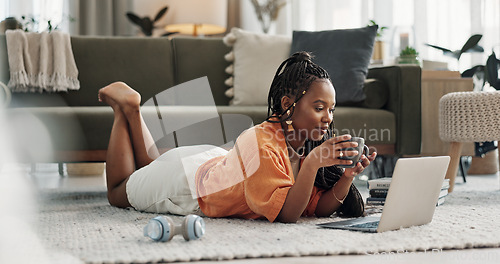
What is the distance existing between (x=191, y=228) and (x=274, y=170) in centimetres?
28

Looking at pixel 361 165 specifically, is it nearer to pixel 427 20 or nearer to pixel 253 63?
pixel 253 63

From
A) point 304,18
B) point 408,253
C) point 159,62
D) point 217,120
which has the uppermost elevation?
point 304,18

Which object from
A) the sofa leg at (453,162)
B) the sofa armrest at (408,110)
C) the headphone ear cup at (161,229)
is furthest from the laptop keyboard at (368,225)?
the sofa armrest at (408,110)

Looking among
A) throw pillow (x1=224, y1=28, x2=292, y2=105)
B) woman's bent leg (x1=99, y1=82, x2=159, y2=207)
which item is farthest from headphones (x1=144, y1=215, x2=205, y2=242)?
throw pillow (x1=224, y1=28, x2=292, y2=105)

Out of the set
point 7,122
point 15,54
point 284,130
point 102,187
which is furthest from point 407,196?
point 15,54

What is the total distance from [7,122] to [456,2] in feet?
9.01

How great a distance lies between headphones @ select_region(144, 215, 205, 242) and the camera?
1.16m

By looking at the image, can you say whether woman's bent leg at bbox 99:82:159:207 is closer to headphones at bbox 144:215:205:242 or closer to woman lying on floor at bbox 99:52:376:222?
woman lying on floor at bbox 99:52:376:222

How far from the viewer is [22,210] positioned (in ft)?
5.84

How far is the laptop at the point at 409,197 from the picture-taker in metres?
1.24

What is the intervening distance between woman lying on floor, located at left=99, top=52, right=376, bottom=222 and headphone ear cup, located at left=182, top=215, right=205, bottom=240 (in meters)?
0.22

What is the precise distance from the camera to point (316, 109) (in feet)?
4.51

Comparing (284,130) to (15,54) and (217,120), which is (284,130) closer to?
(217,120)

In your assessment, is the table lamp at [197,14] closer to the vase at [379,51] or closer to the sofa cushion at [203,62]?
the sofa cushion at [203,62]
